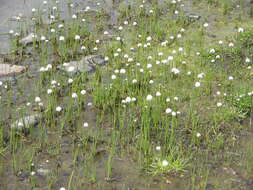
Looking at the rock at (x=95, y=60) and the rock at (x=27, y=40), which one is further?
the rock at (x=27, y=40)

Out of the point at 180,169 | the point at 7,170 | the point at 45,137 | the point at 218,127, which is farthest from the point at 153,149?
the point at 7,170

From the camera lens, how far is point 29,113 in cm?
657

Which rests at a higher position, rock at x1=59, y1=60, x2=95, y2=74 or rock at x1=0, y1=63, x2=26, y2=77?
rock at x1=59, y1=60, x2=95, y2=74

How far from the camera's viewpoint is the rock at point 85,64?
7.52 meters

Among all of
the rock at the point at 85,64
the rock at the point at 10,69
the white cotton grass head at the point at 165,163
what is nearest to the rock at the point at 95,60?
the rock at the point at 85,64

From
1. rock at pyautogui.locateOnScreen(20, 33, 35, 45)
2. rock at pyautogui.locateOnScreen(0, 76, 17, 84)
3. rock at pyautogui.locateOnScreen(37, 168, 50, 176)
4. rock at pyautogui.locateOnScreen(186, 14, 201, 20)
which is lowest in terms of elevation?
rock at pyautogui.locateOnScreen(37, 168, 50, 176)

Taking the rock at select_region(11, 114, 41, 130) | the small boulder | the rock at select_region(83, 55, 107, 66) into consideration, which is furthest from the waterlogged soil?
the small boulder

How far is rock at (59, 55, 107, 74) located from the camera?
752 centimetres

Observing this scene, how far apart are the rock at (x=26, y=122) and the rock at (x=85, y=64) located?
1.17m

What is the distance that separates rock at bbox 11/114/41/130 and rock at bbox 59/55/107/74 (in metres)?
1.17

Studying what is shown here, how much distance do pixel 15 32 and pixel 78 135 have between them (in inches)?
140

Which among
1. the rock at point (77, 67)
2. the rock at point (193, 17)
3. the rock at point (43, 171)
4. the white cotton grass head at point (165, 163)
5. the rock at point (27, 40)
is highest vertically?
the rock at point (193, 17)

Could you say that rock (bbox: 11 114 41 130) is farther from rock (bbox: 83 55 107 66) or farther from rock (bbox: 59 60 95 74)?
rock (bbox: 83 55 107 66)

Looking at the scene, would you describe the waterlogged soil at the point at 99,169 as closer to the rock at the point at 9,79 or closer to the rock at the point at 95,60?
the rock at the point at 9,79
